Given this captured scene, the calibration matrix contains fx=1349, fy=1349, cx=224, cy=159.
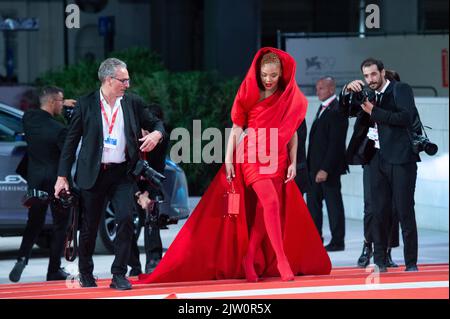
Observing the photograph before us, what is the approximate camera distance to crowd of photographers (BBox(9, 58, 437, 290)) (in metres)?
9.87

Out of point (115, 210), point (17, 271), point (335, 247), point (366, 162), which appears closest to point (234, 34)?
point (335, 247)

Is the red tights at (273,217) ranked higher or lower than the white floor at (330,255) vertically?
higher

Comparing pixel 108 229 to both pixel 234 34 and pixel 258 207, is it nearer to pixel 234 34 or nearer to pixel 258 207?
pixel 258 207

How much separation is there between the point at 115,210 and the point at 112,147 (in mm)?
461

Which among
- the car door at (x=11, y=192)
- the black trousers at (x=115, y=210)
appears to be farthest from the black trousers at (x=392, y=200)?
the car door at (x=11, y=192)

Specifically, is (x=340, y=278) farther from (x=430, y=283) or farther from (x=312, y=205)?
(x=312, y=205)

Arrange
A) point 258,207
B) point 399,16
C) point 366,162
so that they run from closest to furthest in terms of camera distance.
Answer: point 258,207, point 366,162, point 399,16

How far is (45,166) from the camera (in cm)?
1199

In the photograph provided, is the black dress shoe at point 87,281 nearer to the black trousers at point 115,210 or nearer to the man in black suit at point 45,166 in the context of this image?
the black trousers at point 115,210

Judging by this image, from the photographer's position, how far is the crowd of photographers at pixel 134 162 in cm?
987

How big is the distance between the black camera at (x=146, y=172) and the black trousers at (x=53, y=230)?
175cm

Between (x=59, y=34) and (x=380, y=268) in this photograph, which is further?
(x=59, y=34)
